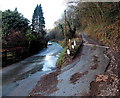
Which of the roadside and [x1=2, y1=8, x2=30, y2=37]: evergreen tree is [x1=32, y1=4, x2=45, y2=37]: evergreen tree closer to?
[x1=2, y1=8, x2=30, y2=37]: evergreen tree

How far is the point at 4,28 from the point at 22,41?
17.8ft

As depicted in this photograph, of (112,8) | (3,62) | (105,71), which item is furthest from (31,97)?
(112,8)

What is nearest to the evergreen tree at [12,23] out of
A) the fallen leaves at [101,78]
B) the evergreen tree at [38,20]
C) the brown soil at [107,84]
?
the evergreen tree at [38,20]

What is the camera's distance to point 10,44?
64.6ft

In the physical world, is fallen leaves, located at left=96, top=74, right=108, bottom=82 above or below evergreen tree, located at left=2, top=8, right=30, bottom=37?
below

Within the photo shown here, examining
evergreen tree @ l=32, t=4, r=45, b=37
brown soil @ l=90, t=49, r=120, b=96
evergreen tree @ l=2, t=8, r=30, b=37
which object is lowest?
brown soil @ l=90, t=49, r=120, b=96

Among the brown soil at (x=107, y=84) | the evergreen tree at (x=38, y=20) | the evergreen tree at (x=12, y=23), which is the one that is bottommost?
the brown soil at (x=107, y=84)

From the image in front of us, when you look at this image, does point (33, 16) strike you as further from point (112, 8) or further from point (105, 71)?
point (105, 71)

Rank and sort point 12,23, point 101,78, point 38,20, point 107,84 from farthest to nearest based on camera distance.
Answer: point 38,20 < point 12,23 < point 101,78 < point 107,84

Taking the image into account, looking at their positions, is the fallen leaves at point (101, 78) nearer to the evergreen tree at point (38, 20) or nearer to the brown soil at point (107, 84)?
the brown soil at point (107, 84)

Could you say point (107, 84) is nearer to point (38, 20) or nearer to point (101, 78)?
point (101, 78)

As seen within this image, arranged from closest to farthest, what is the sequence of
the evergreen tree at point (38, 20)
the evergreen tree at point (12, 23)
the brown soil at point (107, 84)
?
the brown soil at point (107, 84) < the evergreen tree at point (12, 23) < the evergreen tree at point (38, 20)

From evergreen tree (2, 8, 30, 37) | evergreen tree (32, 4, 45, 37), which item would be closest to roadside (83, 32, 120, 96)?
evergreen tree (2, 8, 30, 37)

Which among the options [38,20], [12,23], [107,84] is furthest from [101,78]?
[38,20]
